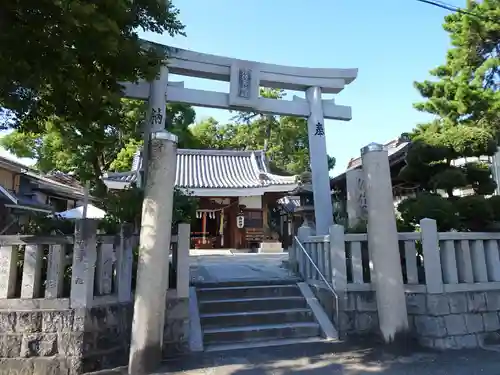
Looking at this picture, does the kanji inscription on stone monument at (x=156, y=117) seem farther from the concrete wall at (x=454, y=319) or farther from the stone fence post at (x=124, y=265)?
the concrete wall at (x=454, y=319)

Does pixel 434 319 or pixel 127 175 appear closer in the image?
pixel 434 319

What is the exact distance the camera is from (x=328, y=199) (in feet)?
26.7

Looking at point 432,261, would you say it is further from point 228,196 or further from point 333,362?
point 228,196

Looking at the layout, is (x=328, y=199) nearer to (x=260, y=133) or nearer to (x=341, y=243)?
(x=341, y=243)

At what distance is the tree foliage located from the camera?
6.47 meters

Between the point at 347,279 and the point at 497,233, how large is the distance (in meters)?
2.52

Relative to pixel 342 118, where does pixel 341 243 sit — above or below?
below

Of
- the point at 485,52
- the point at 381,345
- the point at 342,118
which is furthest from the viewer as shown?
the point at 485,52

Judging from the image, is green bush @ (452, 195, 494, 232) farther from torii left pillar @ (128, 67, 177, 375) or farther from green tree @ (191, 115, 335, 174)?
green tree @ (191, 115, 335, 174)

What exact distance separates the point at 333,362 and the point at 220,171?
17289 millimetres

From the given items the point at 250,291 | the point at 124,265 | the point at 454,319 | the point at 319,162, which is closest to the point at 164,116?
the point at 124,265

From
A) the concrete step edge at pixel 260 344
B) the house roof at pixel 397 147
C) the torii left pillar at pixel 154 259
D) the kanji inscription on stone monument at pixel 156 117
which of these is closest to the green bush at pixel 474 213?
the house roof at pixel 397 147

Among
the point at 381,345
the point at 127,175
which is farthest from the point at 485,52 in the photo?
the point at 127,175

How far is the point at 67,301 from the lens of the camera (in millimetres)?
4617
